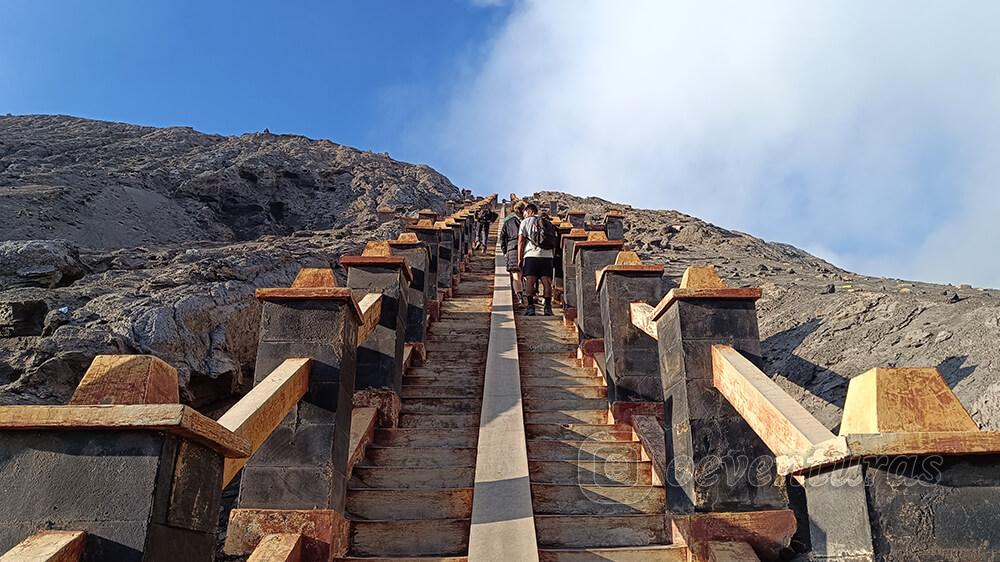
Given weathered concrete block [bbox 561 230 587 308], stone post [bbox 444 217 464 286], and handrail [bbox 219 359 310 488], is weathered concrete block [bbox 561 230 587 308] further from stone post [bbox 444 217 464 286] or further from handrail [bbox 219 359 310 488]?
handrail [bbox 219 359 310 488]

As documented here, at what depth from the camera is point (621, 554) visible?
3.66m

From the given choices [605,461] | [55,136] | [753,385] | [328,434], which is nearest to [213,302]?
[328,434]

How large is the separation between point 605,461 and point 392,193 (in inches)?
1169

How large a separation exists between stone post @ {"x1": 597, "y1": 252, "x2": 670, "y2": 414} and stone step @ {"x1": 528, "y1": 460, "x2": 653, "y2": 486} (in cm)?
77

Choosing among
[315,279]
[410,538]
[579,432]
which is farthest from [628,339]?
[315,279]

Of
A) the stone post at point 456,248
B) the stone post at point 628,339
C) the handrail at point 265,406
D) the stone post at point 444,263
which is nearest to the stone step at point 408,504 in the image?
the handrail at point 265,406

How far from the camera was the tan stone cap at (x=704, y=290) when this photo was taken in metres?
3.86

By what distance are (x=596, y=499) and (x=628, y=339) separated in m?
1.77

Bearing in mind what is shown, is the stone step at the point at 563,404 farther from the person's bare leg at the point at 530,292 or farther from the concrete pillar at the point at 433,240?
the concrete pillar at the point at 433,240

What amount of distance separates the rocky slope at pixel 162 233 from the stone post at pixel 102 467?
5.18 m

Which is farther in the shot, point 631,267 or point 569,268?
point 569,268

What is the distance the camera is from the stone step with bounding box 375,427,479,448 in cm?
509

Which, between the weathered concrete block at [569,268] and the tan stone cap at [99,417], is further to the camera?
the weathered concrete block at [569,268]

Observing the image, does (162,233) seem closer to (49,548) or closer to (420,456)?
(420,456)
